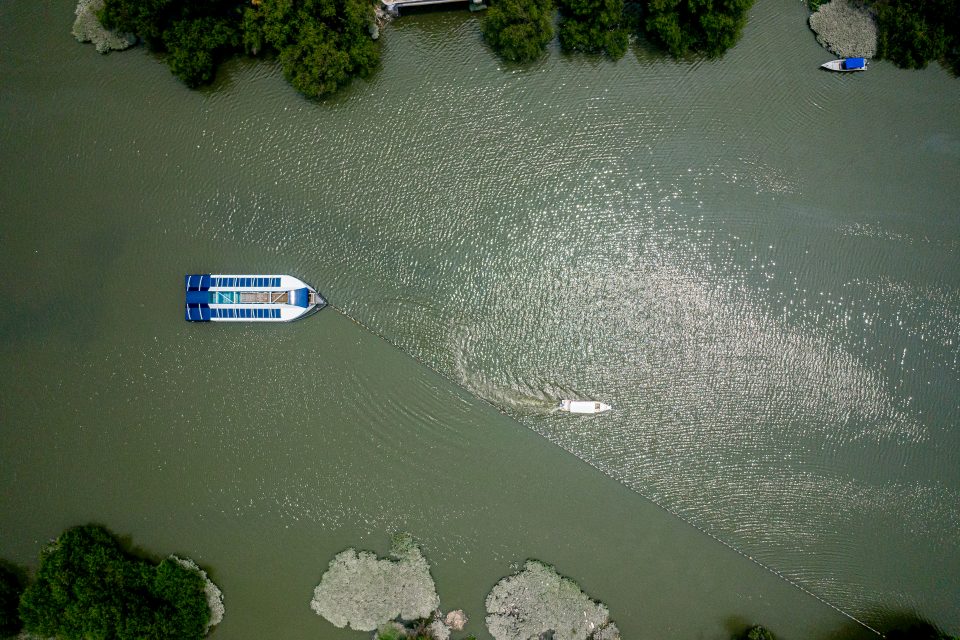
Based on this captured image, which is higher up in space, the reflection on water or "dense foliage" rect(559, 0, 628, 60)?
"dense foliage" rect(559, 0, 628, 60)

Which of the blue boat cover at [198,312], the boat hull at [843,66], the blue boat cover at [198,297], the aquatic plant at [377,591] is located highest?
the boat hull at [843,66]

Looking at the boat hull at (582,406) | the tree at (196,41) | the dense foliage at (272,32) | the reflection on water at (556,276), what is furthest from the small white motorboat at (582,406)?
the tree at (196,41)

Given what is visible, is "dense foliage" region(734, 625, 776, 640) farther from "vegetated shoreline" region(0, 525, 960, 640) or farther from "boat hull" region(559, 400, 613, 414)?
"boat hull" region(559, 400, 613, 414)

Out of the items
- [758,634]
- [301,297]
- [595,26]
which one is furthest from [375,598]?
[595,26]

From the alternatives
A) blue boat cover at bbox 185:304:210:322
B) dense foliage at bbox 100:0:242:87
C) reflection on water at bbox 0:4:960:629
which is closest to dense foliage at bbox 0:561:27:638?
reflection on water at bbox 0:4:960:629

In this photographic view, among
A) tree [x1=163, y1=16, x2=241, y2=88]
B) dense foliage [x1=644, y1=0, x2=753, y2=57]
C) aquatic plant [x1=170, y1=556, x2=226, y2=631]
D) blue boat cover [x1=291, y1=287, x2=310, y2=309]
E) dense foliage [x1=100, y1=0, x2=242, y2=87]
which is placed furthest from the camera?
aquatic plant [x1=170, y1=556, x2=226, y2=631]

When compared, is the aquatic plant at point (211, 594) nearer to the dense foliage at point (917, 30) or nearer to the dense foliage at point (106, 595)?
the dense foliage at point (106, 595)
